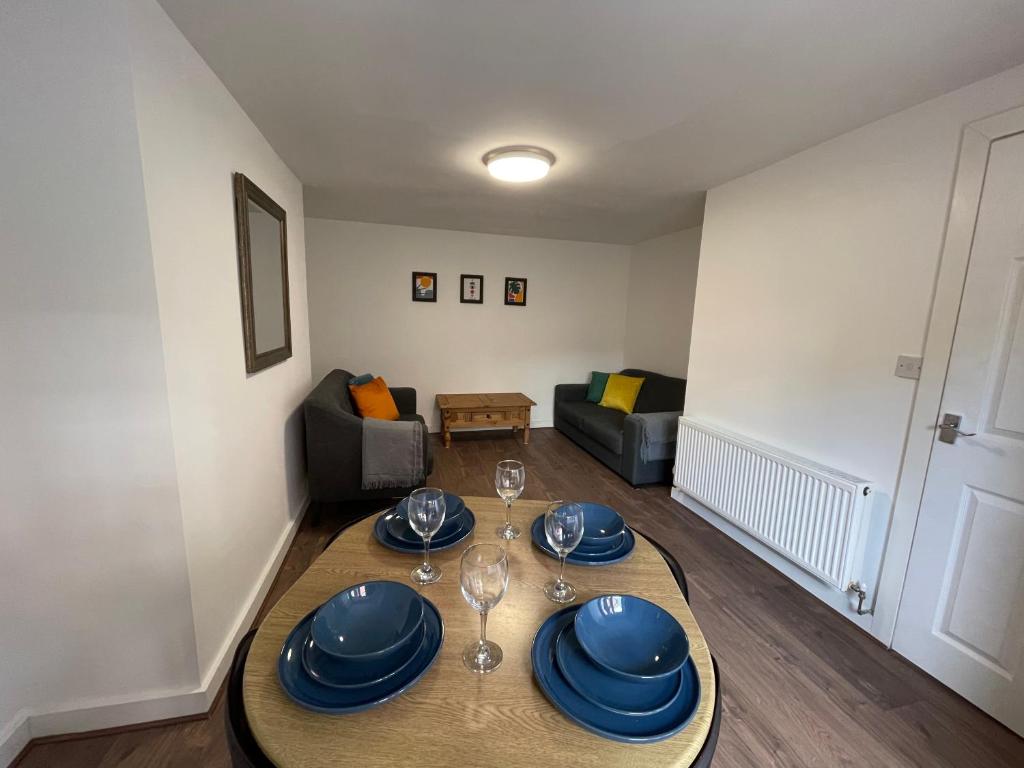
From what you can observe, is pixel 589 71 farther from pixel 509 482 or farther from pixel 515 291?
pixel 515 291

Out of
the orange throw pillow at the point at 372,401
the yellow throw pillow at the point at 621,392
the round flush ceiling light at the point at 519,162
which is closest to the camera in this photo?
the round flush ceiling light at the point at 519,162

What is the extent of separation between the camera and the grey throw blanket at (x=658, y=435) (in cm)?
317

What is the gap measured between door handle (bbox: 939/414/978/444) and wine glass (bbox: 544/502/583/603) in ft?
5.14

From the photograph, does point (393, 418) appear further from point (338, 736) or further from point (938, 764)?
point (938, 764)

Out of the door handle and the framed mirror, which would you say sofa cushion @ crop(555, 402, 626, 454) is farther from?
the framed mirror

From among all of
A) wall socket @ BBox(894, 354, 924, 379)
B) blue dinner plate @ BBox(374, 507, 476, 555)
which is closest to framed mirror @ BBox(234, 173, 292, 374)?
blue dinner plate @ BBox(374, 507, 476, 555)

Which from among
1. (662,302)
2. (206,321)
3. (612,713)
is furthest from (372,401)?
A: (662,302)

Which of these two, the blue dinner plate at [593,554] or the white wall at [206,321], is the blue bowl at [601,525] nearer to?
the blue dinner plate at [593,554]

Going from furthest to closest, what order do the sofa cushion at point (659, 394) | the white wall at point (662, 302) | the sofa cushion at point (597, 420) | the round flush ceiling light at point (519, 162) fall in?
the white wall at point (662, 302) → the sofa cushion at point (659, 394) → the sofa cushion at point (597, 420) → the round flush ceiling light at point (519, 162)

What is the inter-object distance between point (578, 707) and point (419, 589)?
1.40ft

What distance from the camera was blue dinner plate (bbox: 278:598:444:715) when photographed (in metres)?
0.66

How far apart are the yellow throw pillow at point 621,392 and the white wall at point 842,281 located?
5.26 ft

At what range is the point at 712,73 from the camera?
4.68ft

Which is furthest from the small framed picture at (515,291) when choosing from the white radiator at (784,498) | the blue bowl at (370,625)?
the blue bowl at (370,625)
